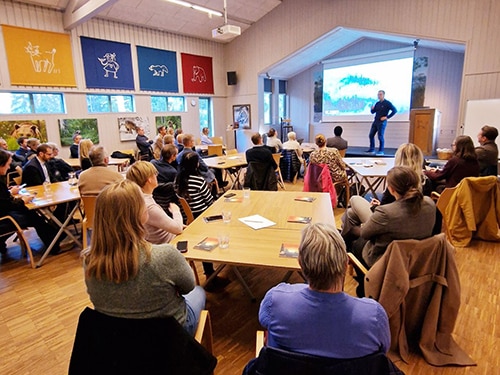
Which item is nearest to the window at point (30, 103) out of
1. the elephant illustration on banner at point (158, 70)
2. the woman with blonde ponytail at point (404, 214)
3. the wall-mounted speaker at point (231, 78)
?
the elephant illustration on banner at point (158, 70)

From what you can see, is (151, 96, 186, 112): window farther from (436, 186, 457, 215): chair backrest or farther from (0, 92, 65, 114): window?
(436, 186, 457, 215): chair backrest

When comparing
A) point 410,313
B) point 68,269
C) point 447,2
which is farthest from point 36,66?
point 447,2

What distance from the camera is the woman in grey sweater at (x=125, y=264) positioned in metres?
1.24

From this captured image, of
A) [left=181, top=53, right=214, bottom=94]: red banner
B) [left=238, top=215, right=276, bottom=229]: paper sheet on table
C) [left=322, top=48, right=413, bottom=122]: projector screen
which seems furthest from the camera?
[left=181, top=53, right=214, bottom=94]: red banner

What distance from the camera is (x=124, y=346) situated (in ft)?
3.89

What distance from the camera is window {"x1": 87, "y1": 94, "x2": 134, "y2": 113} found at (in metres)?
8.31

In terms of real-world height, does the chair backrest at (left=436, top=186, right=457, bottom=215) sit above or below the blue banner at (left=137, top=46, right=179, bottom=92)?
below

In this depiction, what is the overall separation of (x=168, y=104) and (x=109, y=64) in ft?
7.19

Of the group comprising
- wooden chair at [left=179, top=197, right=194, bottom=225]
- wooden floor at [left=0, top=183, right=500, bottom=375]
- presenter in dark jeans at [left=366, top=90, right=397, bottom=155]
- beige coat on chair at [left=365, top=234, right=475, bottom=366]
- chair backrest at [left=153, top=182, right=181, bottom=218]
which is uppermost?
presenter in dark jeans at [left=366, top=90, right=397, bottom=155]

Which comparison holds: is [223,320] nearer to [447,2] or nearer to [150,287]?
[150,287]

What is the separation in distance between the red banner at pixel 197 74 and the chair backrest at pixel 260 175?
6.73 meters

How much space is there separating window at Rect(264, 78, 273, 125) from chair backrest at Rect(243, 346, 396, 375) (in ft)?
37.7

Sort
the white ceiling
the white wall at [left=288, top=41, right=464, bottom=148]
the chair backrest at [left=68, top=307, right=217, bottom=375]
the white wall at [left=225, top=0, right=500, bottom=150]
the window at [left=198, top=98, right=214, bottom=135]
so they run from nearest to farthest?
the chair backrest at [left=68, top=307, right=217, bottom=375]
the white wall at [left=225, top=0, right=500, bottom=150]
the white ceiling
the white wall at [left=288, top=41, right=464, bottom=148]
the window at [left=198, top=98, right=214, bottom=135]

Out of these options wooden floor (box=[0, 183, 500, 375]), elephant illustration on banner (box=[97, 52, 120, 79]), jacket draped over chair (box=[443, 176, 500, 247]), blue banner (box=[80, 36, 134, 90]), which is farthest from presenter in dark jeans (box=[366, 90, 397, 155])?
elephant illustration on banner (box=[97, 52, 120, 79])
